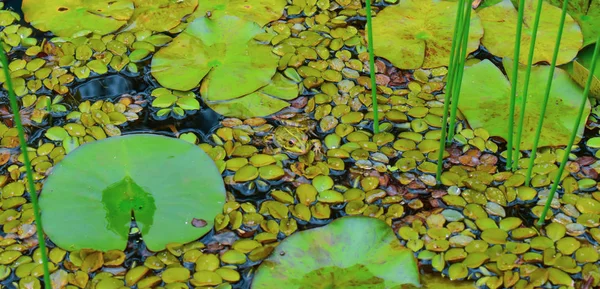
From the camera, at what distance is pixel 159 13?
2.27 m

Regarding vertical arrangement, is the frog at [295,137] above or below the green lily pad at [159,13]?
below

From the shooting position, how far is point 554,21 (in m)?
2.19

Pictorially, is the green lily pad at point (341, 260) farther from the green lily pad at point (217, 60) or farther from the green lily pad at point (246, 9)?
the green lily pad at point (246, 9)

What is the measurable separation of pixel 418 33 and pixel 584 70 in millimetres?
520

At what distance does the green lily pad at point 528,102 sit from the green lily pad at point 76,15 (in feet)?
3.78

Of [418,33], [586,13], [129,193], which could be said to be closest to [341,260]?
[129,193]

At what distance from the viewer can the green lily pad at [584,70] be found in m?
1.94

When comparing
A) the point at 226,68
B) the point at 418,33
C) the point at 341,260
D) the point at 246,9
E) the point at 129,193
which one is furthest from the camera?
the point at 246,9

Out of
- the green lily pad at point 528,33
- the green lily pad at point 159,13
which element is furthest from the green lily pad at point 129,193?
the green lily pad at point 528,33

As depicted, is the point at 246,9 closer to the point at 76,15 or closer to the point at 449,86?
the point at 76,15

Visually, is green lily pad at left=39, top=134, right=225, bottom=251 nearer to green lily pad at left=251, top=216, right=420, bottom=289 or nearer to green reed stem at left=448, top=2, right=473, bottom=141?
green lily pad at left=251, top=216, right=420, bottom=289

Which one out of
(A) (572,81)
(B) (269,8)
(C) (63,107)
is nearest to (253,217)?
(C) (63,107)

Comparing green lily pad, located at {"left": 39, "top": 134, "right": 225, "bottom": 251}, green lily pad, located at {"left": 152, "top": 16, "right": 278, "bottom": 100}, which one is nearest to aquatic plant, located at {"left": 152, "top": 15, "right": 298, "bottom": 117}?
green lily pad, located at {"left": 152, "top": 16, "right": 278, "bottom": 100}

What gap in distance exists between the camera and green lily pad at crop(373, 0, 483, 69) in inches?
83.7
